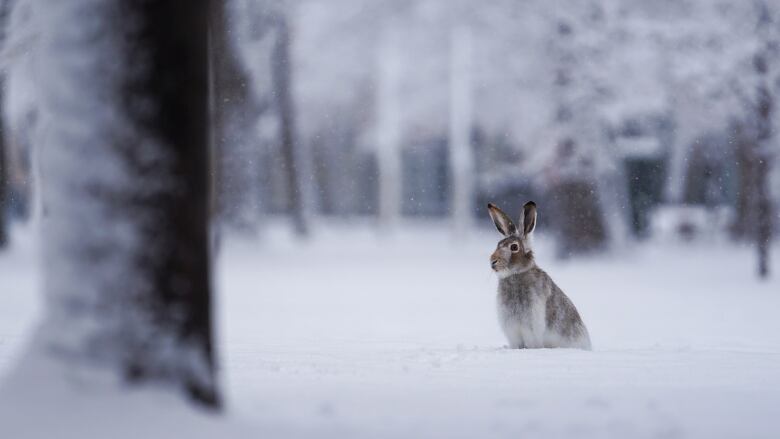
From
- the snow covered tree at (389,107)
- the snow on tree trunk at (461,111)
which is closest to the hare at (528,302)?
the snow on tree trunk at (461,111)

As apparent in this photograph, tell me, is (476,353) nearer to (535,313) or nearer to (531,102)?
(535,313)

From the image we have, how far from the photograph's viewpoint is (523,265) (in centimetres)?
614

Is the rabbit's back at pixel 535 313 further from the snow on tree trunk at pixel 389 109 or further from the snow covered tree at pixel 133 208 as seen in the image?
the snow on tree trunk at pixel 389 109

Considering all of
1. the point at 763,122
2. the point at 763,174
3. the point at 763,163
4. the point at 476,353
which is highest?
the point at 763,122

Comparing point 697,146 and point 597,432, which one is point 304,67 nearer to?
point 697,146

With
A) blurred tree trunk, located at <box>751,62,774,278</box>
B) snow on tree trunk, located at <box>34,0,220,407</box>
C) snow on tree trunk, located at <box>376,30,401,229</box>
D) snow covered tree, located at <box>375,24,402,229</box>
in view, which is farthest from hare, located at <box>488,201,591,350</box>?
snow on tree trunk, located at <box>376,30,401,229</box>

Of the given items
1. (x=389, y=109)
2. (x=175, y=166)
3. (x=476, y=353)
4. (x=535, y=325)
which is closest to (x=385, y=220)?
(x=389, y=109)

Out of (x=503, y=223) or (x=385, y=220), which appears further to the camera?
(x=385, y=220)

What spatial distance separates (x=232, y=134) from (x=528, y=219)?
15.0 m

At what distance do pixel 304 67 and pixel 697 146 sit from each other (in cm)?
1315

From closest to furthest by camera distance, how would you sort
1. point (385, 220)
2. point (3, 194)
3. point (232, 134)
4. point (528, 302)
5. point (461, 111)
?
point (528, 302)
point (232, 134)
point (3, 194)
point (461, 111)
point (385, 220)

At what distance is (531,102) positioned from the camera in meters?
20.5

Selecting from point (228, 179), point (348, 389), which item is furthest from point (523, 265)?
point (228, 179)

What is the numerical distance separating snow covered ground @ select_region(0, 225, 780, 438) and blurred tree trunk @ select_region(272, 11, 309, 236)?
7562mm
